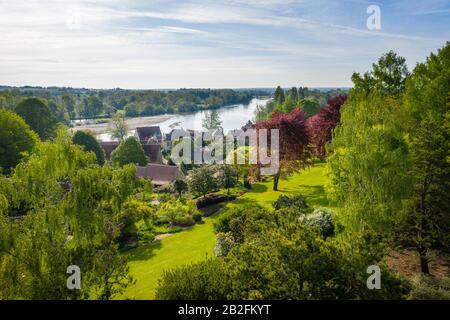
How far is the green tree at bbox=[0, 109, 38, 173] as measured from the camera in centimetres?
4081

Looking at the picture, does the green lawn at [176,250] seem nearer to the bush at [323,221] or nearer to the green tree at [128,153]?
the bush at [323,221]

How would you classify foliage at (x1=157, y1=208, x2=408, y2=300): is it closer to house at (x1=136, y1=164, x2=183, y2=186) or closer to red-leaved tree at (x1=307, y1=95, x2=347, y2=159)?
red-leaved tree at (x1=307, y1=95, x2=347, y2=159)

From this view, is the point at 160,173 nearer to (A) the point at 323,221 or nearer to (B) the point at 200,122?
(A) the point at 323,221

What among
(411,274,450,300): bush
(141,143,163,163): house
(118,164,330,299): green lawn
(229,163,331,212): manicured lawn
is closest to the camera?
(411,274,450,300): bush

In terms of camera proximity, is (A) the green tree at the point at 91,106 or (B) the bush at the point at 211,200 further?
(A) the green tree at the point at 91,106

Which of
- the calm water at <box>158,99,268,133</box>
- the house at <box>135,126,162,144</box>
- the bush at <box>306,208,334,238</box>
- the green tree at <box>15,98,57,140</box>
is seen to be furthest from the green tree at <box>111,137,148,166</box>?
the calm water at <box>158,99,268,133</box>

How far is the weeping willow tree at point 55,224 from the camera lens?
10.7m

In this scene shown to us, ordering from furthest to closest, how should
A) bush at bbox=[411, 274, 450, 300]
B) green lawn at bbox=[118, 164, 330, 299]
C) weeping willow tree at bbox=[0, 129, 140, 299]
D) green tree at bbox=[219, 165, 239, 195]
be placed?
1. green tree at bbox=[219, 165, 239, 195]
2. green lawn at bbox=[118, 164, 330, 299]
3. bush at bbox=[411, 274, 450, 300]
4. weeping willow tree at bbox=[0, 129, 140, 299]

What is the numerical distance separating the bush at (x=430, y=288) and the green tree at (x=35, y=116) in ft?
185

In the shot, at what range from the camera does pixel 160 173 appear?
149 ft

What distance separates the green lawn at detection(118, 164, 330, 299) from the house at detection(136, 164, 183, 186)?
14302mm

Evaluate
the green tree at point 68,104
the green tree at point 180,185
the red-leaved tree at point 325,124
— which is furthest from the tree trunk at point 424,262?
the green tree at point 68,104

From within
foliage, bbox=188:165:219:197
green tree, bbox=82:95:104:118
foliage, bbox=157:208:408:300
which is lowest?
foliage, bbox=188:165:219:197

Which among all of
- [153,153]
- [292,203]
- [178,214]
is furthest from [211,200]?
[153,153]
